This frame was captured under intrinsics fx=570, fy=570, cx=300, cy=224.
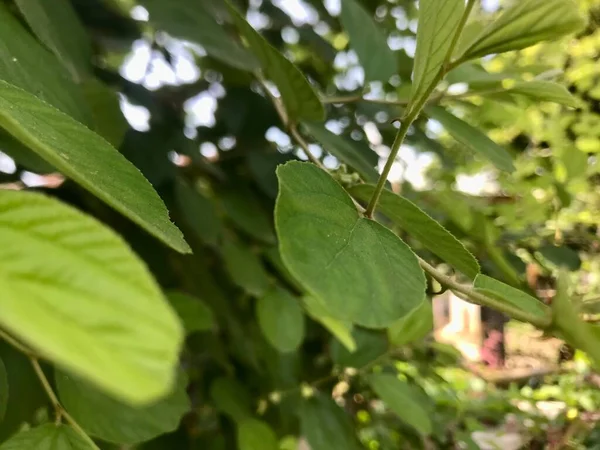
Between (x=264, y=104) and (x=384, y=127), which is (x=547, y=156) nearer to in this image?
(x=384, y=127)

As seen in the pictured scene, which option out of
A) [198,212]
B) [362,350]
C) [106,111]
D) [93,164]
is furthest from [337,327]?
[93,164]

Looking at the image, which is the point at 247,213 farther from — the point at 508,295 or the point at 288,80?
the point at 508,295

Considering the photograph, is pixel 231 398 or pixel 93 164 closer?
pixel 93 164

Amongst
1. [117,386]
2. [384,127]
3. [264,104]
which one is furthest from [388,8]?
[117,386]

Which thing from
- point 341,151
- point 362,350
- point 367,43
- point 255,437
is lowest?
point 255,437

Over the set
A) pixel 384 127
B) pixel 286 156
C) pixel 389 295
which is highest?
pixel 384 127

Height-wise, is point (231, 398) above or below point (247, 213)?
below
